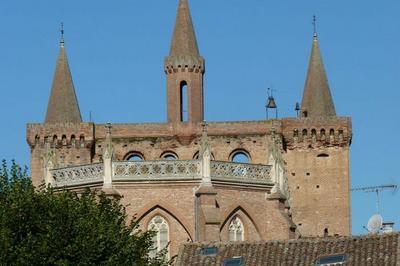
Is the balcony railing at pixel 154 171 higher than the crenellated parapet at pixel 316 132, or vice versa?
the crenellated parapet at pixel 316 132

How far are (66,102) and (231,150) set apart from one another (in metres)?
9.59

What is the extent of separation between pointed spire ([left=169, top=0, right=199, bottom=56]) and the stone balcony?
15.1m

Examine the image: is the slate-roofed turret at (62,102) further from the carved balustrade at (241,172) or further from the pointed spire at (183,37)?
the carved balustrade at (241,172)

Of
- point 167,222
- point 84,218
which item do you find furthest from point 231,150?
point 84,218

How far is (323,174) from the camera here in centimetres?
10319

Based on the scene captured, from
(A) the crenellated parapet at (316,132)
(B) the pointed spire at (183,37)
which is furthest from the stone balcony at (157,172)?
(A) the crenellated parapet at (316,132)

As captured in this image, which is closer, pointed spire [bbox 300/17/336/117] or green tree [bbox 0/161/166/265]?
green tree [bbox 0/161/166/265]

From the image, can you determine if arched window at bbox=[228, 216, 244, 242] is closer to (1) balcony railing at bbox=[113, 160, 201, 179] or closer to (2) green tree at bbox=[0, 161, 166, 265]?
(1) balcony railing at bbox=[113, 160, 201, 179]

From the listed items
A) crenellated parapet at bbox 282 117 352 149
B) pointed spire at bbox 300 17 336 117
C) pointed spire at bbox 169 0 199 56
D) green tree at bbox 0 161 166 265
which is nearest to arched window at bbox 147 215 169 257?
green tree at bbox 0 161 166 265

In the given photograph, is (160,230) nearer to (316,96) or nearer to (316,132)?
(316,132)

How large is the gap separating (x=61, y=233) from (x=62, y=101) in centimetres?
3403

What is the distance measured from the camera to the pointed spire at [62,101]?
103812mm

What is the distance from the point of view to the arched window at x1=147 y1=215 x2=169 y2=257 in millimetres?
86688

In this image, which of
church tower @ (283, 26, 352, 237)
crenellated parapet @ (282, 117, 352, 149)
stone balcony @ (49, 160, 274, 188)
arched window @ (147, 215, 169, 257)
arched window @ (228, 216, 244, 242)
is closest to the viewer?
arched window @ (147, 215, 169, 257)
